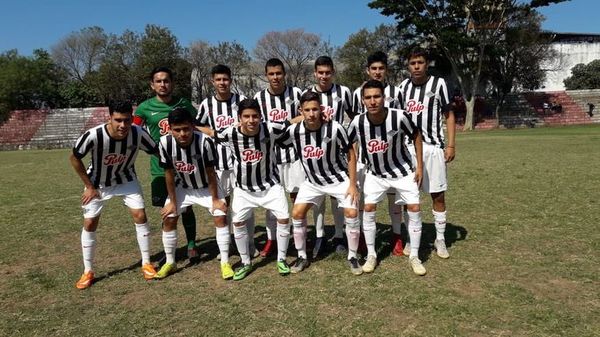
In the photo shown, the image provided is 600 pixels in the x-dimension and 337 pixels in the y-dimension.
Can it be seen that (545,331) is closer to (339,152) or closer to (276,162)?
(339,152)

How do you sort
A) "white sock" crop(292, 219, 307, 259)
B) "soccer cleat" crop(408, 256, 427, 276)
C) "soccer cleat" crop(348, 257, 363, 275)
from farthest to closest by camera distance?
1. "white sock" crop(292, 219, 307, 259)
2. "soccer cleat" crop(348, 257, 363, 275)
3. "soccer cleat" crop(408, 256, 427, 276)

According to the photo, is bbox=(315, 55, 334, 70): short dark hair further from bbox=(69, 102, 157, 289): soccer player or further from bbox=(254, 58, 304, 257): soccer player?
bbox=(69, 102, 157, 289): soccer player

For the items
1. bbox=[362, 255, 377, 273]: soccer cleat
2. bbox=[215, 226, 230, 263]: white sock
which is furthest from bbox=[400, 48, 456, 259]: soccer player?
bbox=[215, 226, 230, 263]: white sock

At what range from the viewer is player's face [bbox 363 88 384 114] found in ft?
14.2

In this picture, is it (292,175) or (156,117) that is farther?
(292,175)

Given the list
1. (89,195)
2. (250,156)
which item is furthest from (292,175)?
(89,195)

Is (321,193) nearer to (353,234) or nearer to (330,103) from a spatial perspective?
(353,234)

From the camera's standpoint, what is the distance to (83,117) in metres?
39.7

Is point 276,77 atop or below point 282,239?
atop

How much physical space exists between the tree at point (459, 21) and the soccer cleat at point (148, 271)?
29.6 meters

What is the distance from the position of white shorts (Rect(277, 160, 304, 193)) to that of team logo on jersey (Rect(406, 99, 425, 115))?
1351 mm

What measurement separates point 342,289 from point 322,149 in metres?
1.40

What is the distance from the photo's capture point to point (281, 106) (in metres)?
5.07

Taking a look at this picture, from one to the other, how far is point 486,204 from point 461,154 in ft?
28.4
